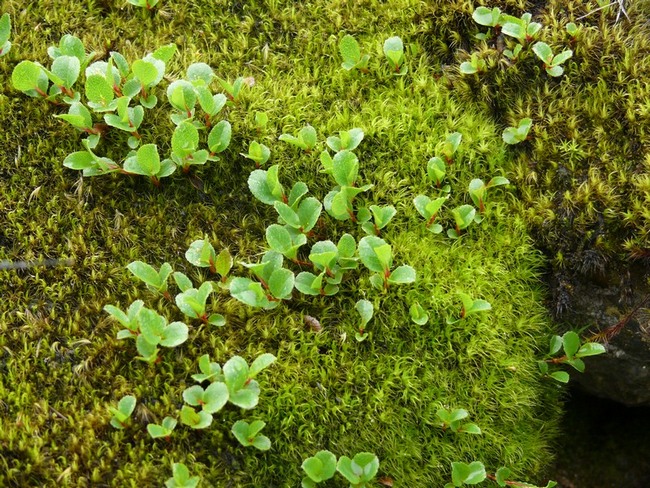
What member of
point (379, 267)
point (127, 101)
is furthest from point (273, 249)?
point (127, 101)

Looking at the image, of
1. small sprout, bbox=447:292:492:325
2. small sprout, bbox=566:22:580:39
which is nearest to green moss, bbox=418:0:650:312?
small sprout, bbox=566:22:580:39

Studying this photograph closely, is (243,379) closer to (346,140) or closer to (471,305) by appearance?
(471,305)

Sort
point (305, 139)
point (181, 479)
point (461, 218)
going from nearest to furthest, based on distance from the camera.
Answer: point (181, 479)
point (461, 218)
point (305, 139)

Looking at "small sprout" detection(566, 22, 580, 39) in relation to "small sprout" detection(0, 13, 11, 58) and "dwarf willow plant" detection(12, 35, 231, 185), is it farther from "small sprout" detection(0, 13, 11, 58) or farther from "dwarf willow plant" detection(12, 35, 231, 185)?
"small sprout" detection(0, 13, 11, 58)

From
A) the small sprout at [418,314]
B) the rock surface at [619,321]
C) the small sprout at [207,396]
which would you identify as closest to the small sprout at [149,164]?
the small sprout at [207,396]

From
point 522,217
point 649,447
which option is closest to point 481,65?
point 522,217

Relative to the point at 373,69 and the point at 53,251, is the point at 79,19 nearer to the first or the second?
the point at 53,251

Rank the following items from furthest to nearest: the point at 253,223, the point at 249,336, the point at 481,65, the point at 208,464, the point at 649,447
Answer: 1. the point at 649,447
2. the point at 481,65
3. the point at 253,223
4. the point at 249,336
5. the point at 208,464
